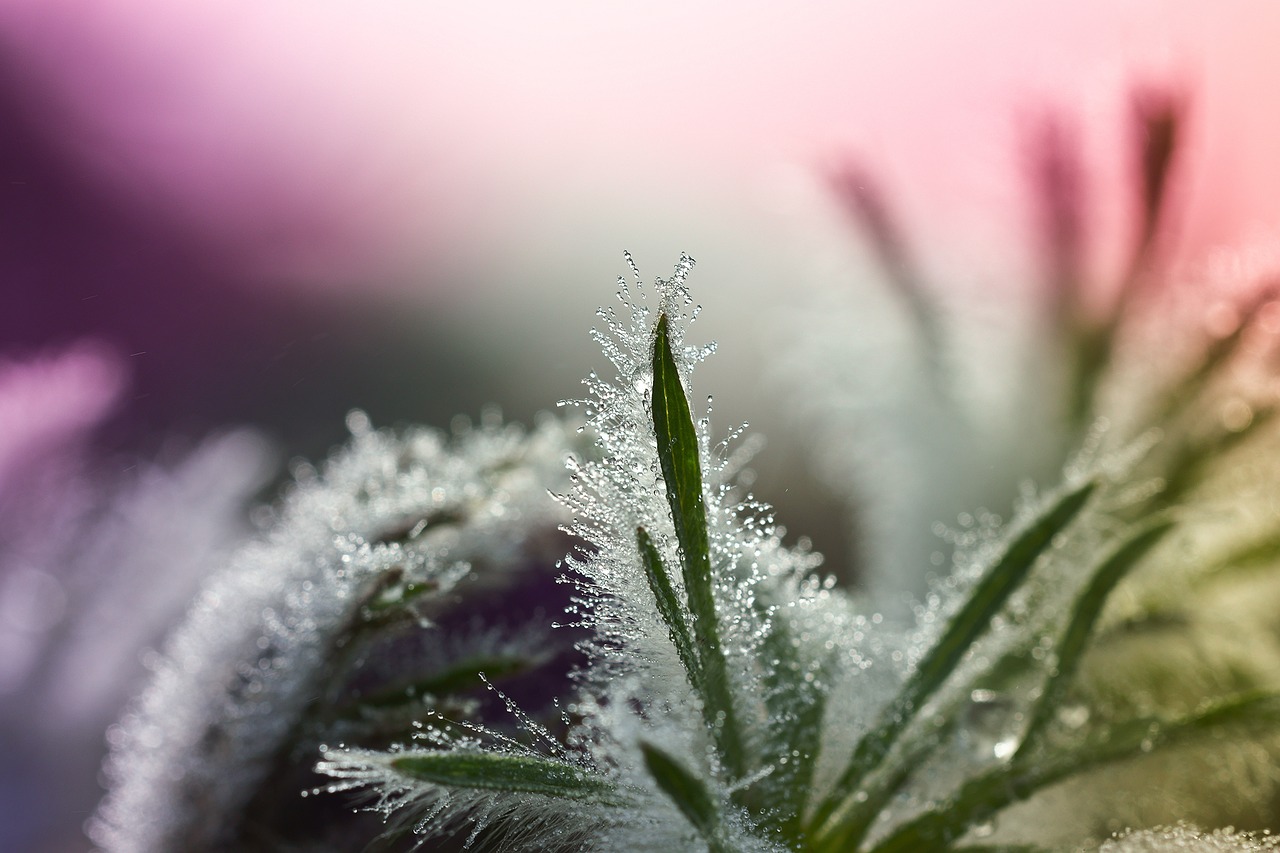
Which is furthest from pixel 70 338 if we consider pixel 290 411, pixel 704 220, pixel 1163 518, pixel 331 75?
pixel 1163 518

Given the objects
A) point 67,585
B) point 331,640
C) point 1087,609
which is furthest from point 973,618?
point 67,585

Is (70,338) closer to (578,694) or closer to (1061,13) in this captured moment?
(578,694)

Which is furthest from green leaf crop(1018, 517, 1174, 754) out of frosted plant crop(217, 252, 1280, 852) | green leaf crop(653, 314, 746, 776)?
green leaf crop(653, 314, 746, 776)

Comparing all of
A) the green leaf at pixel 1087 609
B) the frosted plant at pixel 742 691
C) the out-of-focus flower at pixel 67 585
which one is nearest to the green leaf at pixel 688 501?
the frosted plant at pixel 742 691

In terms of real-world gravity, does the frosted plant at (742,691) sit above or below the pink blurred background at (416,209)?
below

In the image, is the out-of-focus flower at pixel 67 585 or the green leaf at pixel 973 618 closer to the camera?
the green leaf at pixel 973 618

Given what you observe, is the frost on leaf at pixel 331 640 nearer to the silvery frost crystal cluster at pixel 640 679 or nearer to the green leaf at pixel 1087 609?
the silvery frost crystal cluster at pixel 640 679
